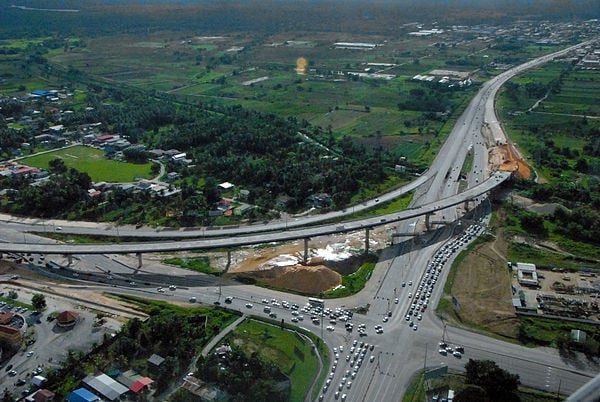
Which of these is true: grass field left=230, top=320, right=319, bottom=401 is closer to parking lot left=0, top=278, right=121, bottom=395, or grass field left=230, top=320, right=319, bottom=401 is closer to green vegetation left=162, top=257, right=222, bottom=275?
parking lot left=0, top=278, right=121, bottom=395

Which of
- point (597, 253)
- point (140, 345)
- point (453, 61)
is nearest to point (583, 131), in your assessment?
point (597, 253)

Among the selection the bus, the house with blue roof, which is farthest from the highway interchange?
the house with blue roof

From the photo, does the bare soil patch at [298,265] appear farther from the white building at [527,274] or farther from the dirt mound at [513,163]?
the dirt mound at [513,163]

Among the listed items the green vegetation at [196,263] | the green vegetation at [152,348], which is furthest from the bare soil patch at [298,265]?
the green vegetation at [152,348]

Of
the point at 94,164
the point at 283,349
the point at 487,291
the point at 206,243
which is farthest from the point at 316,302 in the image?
the point at 94,164

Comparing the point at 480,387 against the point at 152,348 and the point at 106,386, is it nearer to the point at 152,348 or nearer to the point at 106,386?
the point at 152,348

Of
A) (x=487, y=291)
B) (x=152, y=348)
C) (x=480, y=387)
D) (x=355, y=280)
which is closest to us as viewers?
(x=480, y=387)
